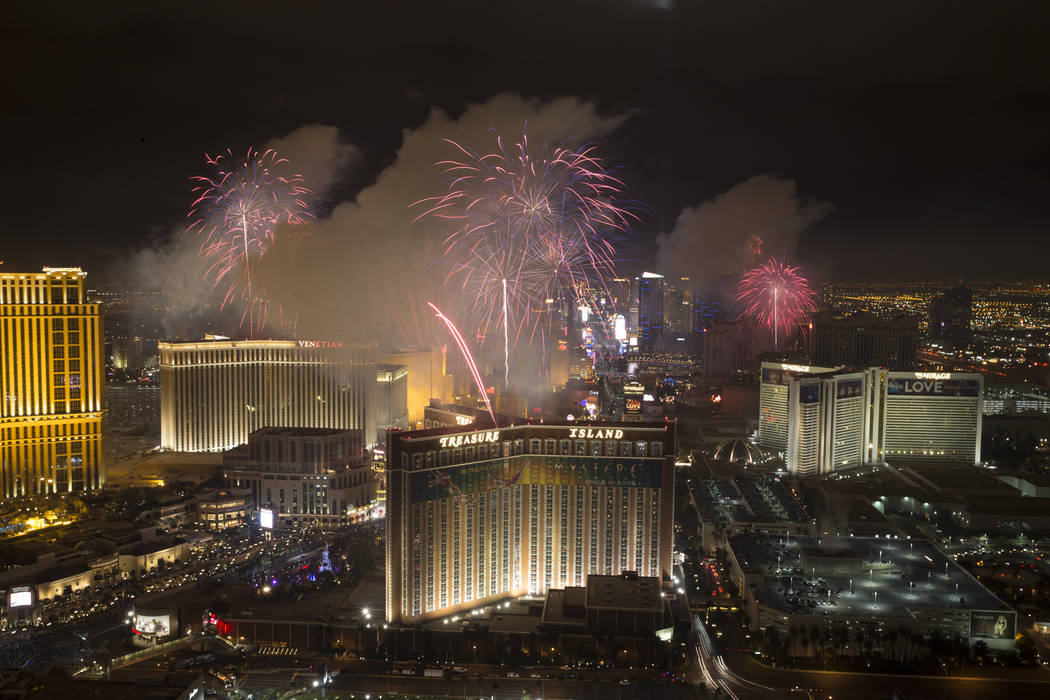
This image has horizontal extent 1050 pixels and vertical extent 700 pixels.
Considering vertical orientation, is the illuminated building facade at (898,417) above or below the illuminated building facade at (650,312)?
below

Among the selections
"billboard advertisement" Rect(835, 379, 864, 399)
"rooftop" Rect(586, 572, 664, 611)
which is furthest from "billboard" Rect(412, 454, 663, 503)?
"billboard advertisement" Rect(835, 379, 864, 399)

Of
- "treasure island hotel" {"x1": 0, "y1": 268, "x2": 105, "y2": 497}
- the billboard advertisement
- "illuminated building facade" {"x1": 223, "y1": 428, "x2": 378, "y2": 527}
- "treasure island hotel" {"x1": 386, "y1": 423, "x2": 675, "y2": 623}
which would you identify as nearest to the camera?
"treasure island hotel" {"x1": 386, "y1": 423, "x2": 675, "y2": 623}

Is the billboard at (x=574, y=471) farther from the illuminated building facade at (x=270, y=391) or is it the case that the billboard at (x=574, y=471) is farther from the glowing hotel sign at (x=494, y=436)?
the illuminated building facade at (x=270, y=391)

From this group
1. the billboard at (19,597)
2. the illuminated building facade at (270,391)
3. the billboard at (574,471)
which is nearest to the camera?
the billboard at (19,597)

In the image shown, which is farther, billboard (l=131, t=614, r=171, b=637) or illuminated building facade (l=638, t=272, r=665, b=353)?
illuminated building facade (l=638, t=272, r=665, b=353)

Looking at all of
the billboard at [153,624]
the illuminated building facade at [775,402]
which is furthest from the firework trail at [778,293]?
the billboard at [153,624]

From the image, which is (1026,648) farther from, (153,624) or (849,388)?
(849,388)

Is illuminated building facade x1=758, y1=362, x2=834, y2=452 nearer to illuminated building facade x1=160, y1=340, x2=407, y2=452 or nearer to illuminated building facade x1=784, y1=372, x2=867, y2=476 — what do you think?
illuminated building facade x1=784, y1=372, x2=867, y2=476
